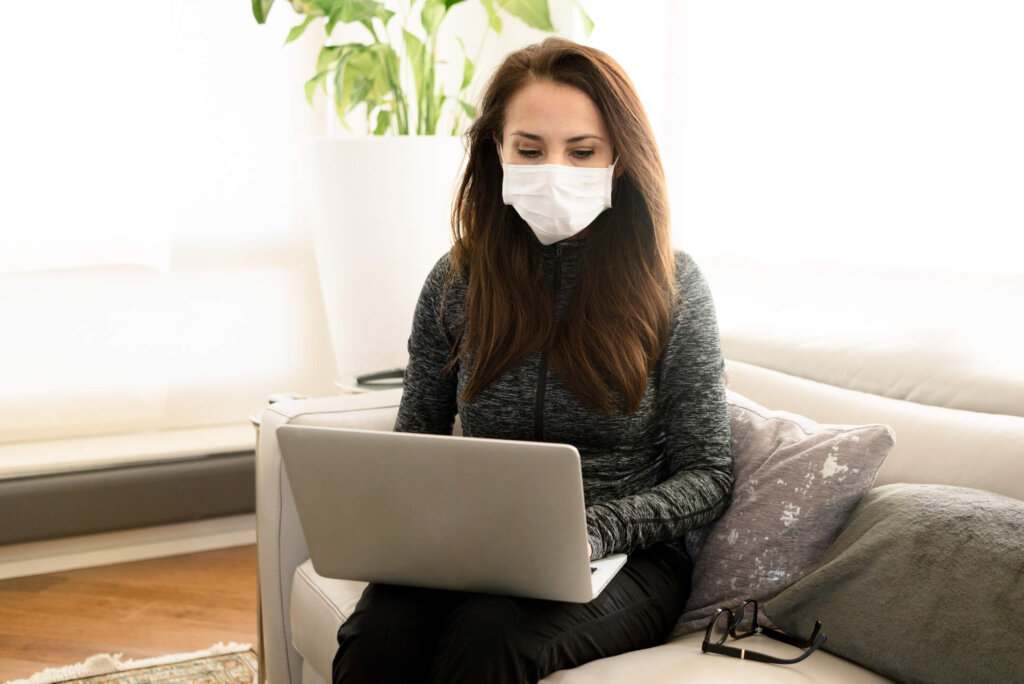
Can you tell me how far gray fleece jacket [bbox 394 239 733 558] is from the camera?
1383 millimetres

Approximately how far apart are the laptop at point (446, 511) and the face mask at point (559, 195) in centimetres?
46

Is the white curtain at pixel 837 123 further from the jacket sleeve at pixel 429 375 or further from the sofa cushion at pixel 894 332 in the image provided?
the jacket sleeve at pixel 429 375

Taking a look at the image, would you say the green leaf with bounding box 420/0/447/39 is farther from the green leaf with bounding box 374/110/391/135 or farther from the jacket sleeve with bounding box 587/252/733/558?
the jacket sleeve with bounding box 587/252/733/558

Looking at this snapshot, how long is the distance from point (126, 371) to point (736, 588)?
2219mm

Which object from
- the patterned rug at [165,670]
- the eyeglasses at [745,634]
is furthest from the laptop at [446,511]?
the patterned rug at [165,670]

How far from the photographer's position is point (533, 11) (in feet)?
7.50

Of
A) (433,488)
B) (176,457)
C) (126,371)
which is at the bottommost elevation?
(176,457)

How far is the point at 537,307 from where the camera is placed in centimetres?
150

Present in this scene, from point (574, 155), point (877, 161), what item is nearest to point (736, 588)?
point (574, 155)

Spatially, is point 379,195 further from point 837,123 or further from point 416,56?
point 837,123

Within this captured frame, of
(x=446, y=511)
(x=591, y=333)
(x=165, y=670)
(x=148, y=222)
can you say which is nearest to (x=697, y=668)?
(x=446, y=511)

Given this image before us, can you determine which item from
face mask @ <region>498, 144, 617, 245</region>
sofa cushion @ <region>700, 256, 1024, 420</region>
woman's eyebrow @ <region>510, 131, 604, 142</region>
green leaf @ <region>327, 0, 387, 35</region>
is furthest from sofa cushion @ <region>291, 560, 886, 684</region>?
green leaf @ <region>327, 0, 387, 35</region>

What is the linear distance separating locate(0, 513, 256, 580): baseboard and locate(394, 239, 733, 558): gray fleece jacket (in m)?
1.69

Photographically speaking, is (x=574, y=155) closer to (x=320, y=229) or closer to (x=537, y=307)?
(x=537, y=307)
